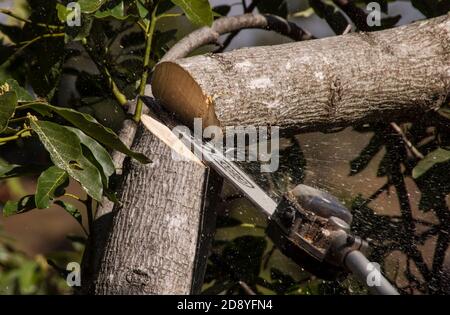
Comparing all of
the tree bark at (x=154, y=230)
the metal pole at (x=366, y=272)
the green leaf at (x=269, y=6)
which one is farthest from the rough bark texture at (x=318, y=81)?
the green leaf at (x=269, y=6)

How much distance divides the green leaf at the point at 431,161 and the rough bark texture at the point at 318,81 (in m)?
0.16

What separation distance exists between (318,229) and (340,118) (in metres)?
0.55

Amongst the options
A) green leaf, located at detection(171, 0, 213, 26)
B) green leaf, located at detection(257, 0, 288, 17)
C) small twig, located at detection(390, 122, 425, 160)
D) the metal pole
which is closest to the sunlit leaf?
green leaf, located at detection(171, 0, 213, 26)

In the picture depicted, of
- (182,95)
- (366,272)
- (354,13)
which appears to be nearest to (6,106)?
(182,95)

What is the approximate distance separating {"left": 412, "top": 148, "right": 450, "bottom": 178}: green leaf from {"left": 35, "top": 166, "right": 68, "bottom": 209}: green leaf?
1133 millimetres

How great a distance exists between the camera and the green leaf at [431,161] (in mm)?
2543

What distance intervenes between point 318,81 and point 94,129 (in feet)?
2.11

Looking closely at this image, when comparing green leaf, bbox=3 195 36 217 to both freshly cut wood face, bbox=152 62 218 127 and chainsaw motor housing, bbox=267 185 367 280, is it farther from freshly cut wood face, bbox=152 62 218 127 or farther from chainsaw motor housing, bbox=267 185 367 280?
chainsaw motor housing, bbox=267 185 367 280

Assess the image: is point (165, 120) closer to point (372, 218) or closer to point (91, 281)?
point (91, 281)

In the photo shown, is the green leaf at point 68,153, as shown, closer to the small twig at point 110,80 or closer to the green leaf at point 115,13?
the green leaf at point 115,13

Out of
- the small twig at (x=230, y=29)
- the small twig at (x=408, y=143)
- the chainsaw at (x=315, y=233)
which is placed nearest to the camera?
the chainsaw at (x=315, y=233)

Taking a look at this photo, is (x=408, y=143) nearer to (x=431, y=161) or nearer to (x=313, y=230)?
(x=431, y=161)

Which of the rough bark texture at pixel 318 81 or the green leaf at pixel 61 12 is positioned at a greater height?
the green leaf at pixel 61 12

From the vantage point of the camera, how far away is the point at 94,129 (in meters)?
1.92
